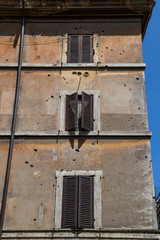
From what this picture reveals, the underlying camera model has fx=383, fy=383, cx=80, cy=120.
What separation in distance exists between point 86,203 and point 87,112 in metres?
3.19

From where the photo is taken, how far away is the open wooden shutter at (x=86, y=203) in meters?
11.2

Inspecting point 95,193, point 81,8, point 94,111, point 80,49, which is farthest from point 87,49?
point 95,193

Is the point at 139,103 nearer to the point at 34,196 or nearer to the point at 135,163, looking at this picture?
the point at 135,163

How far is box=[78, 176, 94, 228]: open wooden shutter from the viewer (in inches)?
441

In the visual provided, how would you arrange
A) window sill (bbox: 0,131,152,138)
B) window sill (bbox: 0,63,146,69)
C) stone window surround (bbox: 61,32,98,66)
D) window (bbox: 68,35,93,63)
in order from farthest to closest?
1. window (bbox: 68,35,93,63)
2. stone window surround (bbox: 61,32,98,66)
3. window sill (bbox: 0,63,146,69)
4. window sill (bbox: 0,131,152,138)

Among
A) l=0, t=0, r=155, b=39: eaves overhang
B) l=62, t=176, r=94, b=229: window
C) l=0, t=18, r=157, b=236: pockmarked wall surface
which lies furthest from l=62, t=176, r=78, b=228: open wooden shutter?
l=0, t=0, r=155, b=39: eaves overhang

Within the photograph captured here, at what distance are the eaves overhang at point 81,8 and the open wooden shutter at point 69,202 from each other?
274 inches

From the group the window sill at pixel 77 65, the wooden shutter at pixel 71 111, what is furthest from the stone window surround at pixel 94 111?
the window sill at pixel 77 65

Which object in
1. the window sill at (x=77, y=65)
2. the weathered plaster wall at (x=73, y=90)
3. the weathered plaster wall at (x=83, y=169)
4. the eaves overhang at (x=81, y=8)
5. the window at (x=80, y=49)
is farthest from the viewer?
the eaves overhang at (x=81, y=8)

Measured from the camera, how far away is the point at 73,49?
14695mm

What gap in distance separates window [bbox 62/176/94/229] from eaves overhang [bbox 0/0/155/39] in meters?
6.95

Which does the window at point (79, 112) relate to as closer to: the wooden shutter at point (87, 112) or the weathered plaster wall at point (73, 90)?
the wooden shutter at point (87, 112)

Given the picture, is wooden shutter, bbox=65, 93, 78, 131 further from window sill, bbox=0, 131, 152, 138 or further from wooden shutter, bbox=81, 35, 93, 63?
wooden shutter, bbox=81, 35, 93, 63

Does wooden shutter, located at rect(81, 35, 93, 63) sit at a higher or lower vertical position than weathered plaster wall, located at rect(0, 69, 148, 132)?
higher
